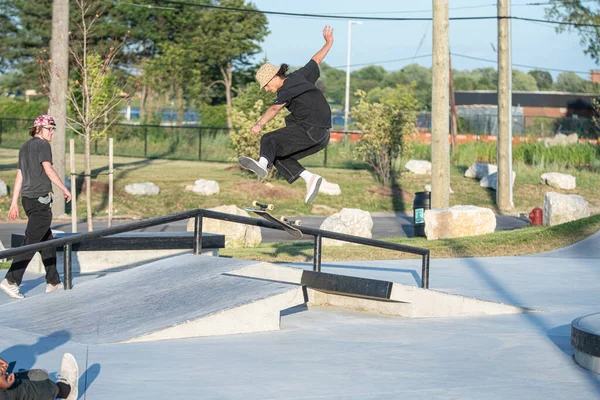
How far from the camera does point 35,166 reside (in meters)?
9.02

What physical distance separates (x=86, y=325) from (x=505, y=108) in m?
20.9

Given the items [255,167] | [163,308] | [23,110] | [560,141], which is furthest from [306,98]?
[23,110]

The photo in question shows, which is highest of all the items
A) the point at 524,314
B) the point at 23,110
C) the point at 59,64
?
the point at 23,110

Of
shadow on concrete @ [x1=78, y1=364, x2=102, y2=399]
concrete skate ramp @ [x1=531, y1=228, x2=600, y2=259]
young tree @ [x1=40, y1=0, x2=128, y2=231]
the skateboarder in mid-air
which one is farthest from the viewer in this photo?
young tree @ [x1=40, y1=0, x2=128, y2=231]

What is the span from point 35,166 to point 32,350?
286cm

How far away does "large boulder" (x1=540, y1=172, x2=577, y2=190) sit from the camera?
104ft

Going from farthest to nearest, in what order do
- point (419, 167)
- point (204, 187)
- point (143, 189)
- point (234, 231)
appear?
point (419, 167) → point (204, 187) → point (143, 189) → point (234, 231)

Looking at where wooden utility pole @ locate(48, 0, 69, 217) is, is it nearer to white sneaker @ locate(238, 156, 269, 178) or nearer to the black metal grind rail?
the black metal grind rail

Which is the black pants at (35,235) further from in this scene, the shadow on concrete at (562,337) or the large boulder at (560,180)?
the large boulder at (560,180)

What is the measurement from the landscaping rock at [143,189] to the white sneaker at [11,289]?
1703cm

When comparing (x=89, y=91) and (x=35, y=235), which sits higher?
(x=89, y=91)

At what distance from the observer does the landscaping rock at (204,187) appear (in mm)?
26875

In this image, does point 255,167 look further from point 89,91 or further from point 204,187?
point 204,187

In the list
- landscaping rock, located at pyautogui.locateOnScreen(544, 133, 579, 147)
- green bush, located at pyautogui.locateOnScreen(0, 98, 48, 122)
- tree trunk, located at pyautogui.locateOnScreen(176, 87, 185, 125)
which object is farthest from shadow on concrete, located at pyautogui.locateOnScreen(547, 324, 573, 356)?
green bush, located at pyautogui.locateOnScreen(0, 98, 48, 122)
